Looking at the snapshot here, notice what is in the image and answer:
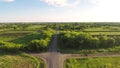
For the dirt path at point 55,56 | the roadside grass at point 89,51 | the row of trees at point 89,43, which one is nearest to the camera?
the dirt path at point 55,56

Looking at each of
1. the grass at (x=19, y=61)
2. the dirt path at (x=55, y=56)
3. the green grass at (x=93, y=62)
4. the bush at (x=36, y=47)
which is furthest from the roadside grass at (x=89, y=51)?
the grass at (x=19, y=61)

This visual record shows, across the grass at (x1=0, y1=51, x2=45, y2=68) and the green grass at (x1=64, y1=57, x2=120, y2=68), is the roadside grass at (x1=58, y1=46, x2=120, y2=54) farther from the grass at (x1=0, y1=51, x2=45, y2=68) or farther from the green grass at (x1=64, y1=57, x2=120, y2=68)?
the grass at (x1=0, y1=51, x2=45, y2=68)

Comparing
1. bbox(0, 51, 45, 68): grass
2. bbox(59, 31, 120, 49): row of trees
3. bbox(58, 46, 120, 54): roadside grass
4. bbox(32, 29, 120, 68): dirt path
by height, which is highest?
bbox(59, 31, 120, 49): row of trees

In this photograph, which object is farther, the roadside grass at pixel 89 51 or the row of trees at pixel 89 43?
the row of trees at pixel 89 43

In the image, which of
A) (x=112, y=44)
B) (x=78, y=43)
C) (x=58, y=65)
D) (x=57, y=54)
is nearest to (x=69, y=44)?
(x=78, y=43)

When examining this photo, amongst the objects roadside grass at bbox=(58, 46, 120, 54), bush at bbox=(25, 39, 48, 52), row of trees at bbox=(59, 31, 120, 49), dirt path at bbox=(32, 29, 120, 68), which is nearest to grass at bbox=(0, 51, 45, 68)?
dirt path at bbox=(32, 29, 120, 68)

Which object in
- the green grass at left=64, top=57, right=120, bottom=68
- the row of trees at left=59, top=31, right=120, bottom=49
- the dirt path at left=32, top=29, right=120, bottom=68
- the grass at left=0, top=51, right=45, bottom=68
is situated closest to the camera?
the green grass at left=64, top=57, right=120, bottom=68

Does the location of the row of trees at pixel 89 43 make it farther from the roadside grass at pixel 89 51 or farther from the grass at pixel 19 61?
the grass at pixel 19 61

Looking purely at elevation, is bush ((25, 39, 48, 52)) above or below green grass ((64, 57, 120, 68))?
A: above
